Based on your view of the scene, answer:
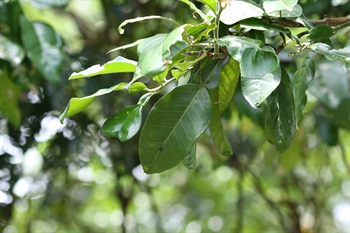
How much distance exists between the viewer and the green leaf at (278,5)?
70 cm

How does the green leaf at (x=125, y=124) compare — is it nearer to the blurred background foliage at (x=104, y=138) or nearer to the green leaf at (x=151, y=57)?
the green leaf at (x=151, y=57)

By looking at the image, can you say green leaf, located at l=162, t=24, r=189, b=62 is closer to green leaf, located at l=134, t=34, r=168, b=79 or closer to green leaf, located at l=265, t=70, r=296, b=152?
green leaf, located at l=134, t=34, r=168, b=79

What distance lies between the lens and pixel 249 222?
2.81 meters

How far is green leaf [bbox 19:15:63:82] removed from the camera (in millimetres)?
1356

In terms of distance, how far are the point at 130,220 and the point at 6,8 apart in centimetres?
154

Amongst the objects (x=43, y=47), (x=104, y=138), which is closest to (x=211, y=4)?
(x=43, y=47)

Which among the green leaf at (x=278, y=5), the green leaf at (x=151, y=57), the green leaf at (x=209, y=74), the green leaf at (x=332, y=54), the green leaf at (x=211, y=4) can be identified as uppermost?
the green leaf at (x=211, y=4)

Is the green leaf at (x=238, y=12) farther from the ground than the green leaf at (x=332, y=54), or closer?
farther from the ground

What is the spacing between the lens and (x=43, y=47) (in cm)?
139

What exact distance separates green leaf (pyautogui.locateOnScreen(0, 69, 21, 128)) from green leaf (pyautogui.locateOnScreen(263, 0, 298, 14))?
93 cm

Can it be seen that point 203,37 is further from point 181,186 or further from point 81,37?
point 181,186

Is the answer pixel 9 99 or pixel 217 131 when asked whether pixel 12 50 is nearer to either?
pixel 9 99

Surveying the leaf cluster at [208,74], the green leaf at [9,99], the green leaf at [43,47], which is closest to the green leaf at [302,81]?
the leaf cluster at [208,74]

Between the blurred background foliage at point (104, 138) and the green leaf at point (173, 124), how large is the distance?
32 cm
